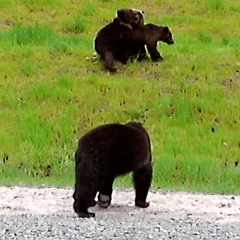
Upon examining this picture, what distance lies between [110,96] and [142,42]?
1.76 meters

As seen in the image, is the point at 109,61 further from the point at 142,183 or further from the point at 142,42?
the point at 142,183

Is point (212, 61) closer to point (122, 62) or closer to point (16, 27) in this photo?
point (122, 62)

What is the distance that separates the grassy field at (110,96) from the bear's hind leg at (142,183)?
170 centimetres

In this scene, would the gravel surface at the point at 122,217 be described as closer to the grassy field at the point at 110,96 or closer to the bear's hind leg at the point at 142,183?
the bear's hind leg at the point at 142,183

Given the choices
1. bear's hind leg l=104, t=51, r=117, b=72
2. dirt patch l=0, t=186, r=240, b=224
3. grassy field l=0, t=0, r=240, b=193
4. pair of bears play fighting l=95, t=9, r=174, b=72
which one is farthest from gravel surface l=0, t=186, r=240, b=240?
pair of bears play fighting l=95, t=9, r=174, b=72

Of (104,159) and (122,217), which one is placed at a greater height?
(104,159)

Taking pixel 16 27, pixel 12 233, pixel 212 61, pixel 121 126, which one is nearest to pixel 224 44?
pixel 212 61

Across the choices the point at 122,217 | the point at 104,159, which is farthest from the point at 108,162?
the point at 122,217

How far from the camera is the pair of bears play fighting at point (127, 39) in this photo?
16.8 metres

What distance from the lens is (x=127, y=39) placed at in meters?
16.9

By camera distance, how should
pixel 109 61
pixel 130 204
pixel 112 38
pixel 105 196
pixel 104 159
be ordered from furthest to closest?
pixel 112 38, pixel 109 61, pixel 130 204, pixel 105 196, pixel 104 159

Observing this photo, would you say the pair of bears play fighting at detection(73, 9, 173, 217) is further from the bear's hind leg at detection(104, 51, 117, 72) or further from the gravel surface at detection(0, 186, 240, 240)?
the bear's hind leg at detection(104, 51, 117, 72)

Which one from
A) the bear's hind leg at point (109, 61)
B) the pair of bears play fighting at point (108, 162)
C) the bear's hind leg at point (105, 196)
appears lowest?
the bear's hind leg at point (109, 61)

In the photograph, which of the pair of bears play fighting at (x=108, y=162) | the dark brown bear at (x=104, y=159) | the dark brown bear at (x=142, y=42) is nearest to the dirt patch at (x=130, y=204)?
the pair of bears play fighting at (x=108, y=162)
